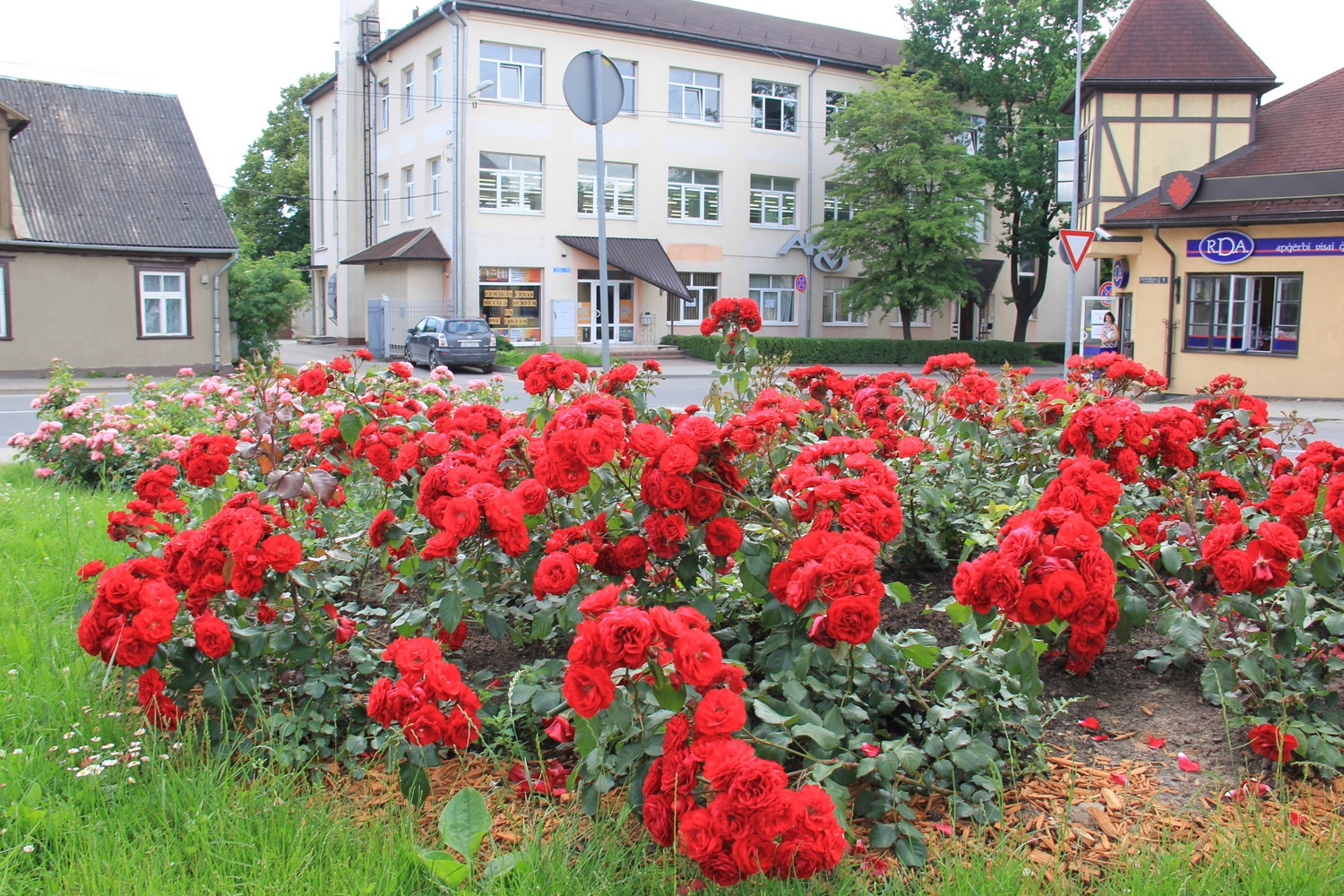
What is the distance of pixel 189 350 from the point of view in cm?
2647

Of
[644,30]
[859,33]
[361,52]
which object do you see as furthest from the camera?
[859,33]

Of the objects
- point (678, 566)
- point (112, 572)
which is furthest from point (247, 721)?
point (678, 566)

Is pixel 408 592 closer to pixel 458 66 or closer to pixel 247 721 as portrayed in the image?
pixel 247 721

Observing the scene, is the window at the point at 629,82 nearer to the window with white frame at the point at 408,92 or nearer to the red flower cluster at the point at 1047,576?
the window with white frame at the point at 408,92

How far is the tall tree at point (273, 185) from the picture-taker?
199 ft

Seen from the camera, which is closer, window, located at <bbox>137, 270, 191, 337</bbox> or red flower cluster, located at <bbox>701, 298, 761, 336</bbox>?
red flower cluster, located at <bbox>701, 298, 761, 336</bbox>

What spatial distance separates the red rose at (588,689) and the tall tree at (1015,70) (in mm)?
37756

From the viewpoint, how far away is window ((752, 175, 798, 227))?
37.6 metres

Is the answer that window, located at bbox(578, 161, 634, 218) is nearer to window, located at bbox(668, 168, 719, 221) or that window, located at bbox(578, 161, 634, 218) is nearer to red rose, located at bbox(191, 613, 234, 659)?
window, located at bbox(668, 168, 719, 221)

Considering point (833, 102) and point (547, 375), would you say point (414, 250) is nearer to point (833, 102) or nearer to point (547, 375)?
point (833, 102)

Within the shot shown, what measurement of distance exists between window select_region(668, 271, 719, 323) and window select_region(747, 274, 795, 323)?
4.72 feet

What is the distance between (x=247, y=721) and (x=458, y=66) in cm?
3144

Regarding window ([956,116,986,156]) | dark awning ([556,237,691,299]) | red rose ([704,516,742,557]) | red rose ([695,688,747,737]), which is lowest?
red rose ([695,688,747,737])

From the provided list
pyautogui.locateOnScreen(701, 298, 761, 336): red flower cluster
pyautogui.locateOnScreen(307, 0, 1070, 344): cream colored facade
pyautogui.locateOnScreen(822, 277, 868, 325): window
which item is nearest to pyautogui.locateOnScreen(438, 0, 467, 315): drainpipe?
pyautogui.locateOnScreen(307, 0, 1070, 344): cream colored facade
